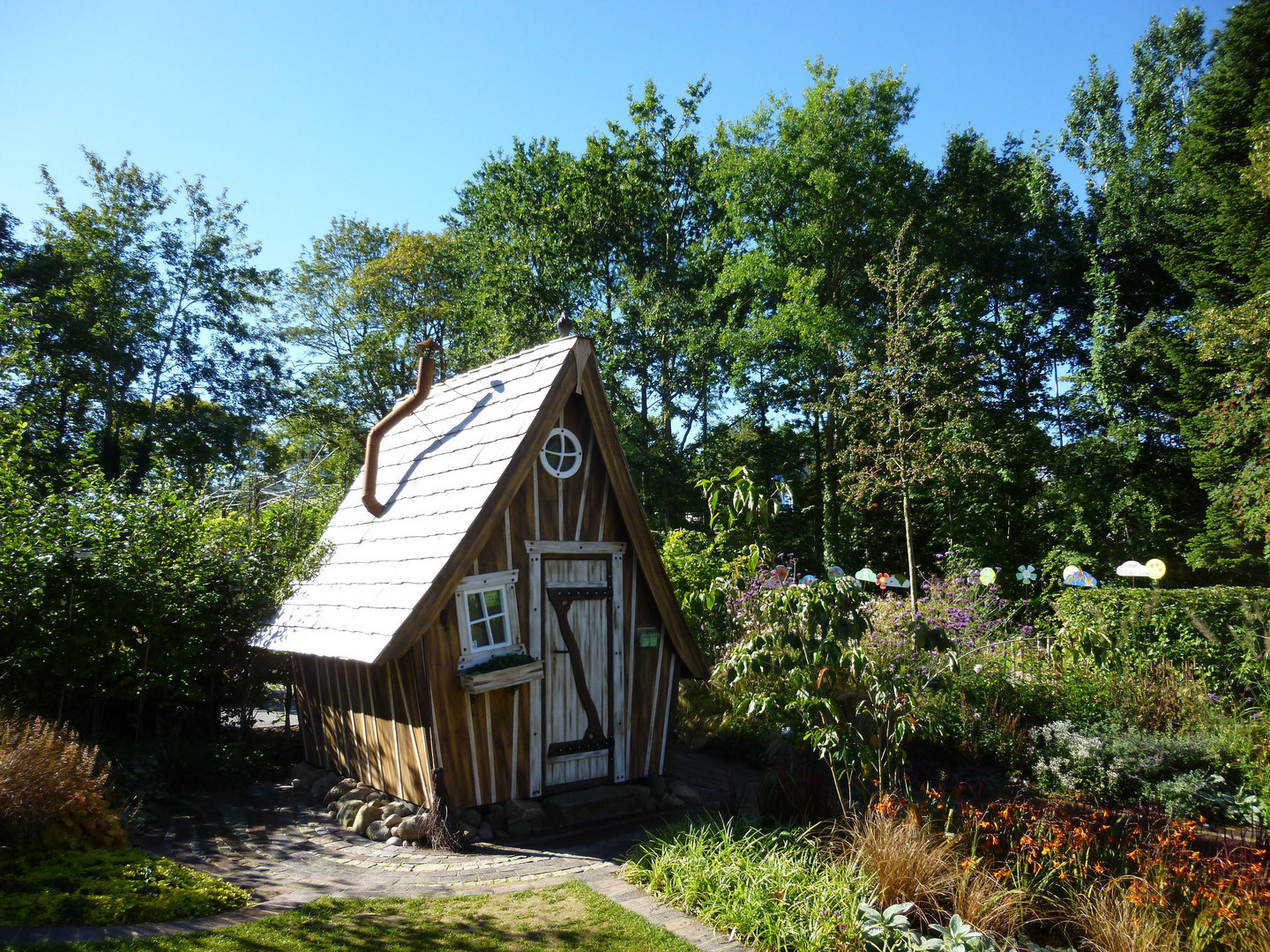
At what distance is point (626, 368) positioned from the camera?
23.2m

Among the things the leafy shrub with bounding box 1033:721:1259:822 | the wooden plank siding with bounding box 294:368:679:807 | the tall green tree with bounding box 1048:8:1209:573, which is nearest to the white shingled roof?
the wooden plank siding with bounding box 294:368:679:807

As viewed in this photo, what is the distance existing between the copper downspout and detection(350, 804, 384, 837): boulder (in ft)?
10.2

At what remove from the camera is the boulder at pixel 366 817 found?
7.25 meters

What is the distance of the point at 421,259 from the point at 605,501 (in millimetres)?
21479

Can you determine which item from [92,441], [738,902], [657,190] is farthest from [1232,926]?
[657,190]

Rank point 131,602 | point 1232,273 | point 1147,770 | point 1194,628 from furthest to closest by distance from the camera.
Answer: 1. point 1232,273
2. point 1194,628
3. point 131,602
4. point 1147,770

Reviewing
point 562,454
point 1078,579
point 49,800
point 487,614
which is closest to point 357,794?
point 487,614

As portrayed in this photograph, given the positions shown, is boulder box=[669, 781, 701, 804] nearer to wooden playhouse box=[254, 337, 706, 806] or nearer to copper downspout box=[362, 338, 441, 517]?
wooden playhouse box=[254, 337, 706, 806]

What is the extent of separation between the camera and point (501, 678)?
6.98m

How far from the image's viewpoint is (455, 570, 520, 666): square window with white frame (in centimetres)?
707

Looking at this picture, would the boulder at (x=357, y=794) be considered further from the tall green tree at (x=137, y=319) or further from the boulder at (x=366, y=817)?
the tall green tree at (x=137, y=319)

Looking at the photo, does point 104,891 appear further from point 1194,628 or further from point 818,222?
point 818,222

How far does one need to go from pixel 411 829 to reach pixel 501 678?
152cm

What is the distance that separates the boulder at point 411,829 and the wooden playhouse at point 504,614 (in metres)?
0.17
